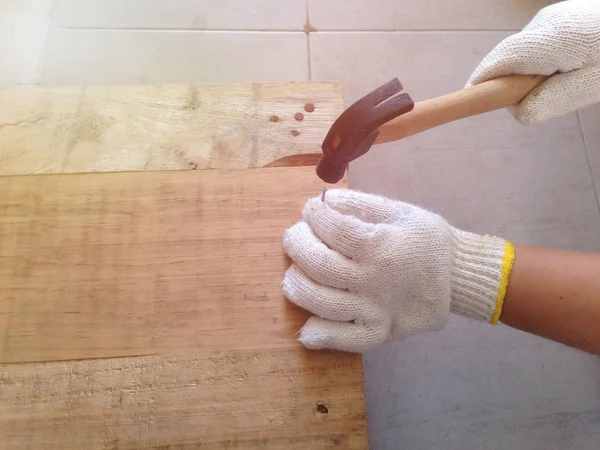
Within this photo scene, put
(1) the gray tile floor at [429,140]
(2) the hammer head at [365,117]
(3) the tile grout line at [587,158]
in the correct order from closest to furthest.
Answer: (2) the hammer head at [365,117], (1) the gray tile floor at [429,140], (3) the tile grout line at [587,158]

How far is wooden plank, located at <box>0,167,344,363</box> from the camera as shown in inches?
24.0

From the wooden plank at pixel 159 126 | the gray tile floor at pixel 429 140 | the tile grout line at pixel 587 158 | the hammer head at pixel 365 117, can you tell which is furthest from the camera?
the tile grout line at pixel 587 158

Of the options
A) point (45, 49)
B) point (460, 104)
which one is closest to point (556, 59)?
point (460, 104)

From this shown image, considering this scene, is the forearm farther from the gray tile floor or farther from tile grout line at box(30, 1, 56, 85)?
tile grout line at box(30, 1, 56, 85)

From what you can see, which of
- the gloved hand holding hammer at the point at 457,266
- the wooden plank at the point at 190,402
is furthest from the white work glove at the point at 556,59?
the wooden plank at the point at 190,402

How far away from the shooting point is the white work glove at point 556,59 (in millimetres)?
588

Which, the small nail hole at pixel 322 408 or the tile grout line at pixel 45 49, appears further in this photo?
the tile grout line at pixel 45 49

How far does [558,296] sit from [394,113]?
0.96 feet

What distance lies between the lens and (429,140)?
1.00 metres

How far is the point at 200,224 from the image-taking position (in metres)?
0.65

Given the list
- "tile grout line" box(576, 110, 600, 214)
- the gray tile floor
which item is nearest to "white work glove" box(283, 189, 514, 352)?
the gray tile floor

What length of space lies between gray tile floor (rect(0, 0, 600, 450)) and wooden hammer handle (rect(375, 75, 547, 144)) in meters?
0.37

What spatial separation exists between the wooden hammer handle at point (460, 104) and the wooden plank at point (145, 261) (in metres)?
0.15

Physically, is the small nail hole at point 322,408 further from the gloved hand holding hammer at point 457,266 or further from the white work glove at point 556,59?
the white work glove at point 556,59
